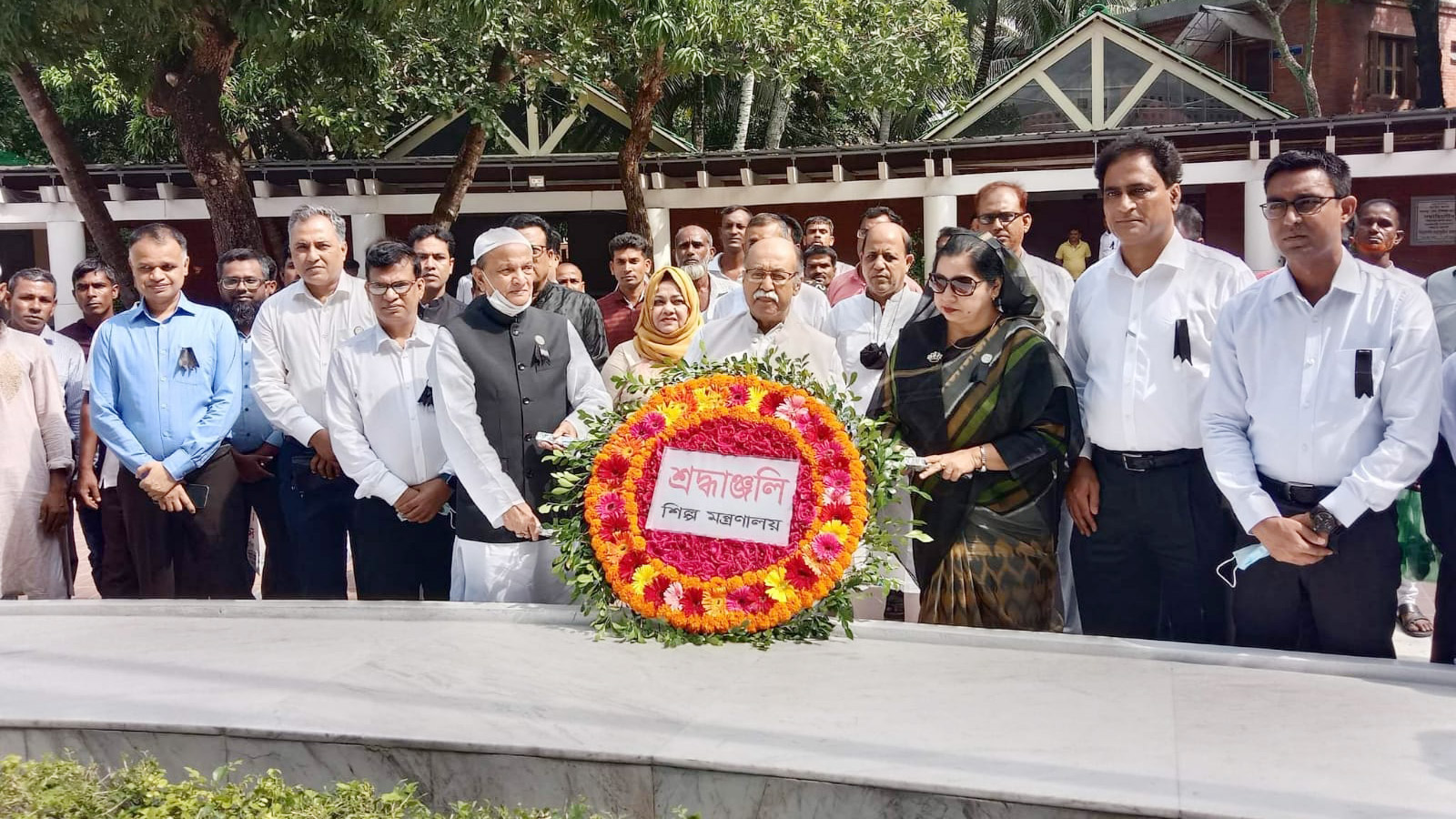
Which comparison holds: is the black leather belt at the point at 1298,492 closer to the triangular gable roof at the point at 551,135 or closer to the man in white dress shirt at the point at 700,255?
the man in white dress shirt at the point at 700,255

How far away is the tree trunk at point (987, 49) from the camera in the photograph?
98.4ft

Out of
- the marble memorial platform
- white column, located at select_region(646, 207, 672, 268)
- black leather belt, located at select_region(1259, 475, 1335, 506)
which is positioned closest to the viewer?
the marble memorial platform

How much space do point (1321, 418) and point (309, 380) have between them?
384 centimetres

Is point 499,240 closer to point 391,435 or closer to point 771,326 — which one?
point 391,435

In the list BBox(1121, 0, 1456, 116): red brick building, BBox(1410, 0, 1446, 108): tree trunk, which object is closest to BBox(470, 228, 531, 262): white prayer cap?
BBox(1121, 0, 1456, 116): red brick building

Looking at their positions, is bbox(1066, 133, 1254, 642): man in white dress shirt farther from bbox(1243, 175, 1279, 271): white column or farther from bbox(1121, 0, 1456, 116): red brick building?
bbox(1121, 0, 1456, 116): red brick building

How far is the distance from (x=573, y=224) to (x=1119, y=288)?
16.7 m

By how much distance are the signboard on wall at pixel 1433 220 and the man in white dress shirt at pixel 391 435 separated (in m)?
16.4

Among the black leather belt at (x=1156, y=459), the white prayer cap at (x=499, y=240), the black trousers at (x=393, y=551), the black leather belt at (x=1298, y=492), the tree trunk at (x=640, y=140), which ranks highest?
the tree trunk at (x=640, y=140)

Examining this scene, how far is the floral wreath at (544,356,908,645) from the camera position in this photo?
12.3ft

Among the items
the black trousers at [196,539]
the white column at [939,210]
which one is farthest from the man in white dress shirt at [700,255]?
the white column at [939,210]

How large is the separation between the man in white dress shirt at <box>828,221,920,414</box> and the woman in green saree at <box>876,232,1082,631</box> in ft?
2.26

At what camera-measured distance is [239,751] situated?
125 inches

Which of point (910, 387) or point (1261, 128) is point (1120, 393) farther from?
point (1261, 128)
